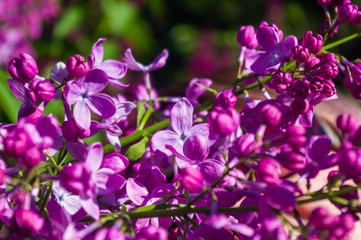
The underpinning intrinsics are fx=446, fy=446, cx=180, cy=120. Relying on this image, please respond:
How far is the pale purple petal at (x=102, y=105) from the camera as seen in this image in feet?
1.83

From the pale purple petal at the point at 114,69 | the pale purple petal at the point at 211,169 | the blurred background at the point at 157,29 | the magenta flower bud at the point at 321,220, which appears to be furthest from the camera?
the blurred background at the point at 157,29

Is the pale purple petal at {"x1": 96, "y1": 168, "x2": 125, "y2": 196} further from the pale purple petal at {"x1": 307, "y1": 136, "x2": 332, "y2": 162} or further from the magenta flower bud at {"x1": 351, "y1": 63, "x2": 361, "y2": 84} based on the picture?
the magenta flower bud at {"x1": 351, "y1": 63, "x2": 361, "y2": 84}

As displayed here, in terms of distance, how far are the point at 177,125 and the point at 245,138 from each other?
130 millimetres

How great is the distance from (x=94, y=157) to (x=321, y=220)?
0.23 meters

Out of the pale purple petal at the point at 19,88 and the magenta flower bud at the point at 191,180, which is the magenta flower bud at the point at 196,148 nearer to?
the magenta flower bud at the point at 191,180

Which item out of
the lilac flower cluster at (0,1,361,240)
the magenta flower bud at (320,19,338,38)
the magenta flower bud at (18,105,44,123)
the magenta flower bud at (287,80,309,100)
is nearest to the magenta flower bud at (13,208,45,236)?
the lilac flower cluster at (0,1,361,240)

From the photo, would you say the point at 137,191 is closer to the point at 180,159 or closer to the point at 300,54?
the point at 180,159

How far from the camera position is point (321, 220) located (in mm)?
396

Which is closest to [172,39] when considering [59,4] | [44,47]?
[59,4]

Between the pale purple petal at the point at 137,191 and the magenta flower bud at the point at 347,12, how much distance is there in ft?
1.12

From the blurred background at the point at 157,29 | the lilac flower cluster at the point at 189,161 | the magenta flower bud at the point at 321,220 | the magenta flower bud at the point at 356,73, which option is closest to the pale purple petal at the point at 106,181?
the lilac flower cluster at the point at 189,161

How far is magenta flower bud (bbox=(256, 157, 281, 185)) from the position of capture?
0.42 metres

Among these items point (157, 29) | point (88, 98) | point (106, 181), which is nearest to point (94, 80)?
point (88, 98)

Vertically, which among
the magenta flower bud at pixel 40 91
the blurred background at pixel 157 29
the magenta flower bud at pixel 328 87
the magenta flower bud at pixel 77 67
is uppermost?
the magenta flower bud at pixel 77 67
